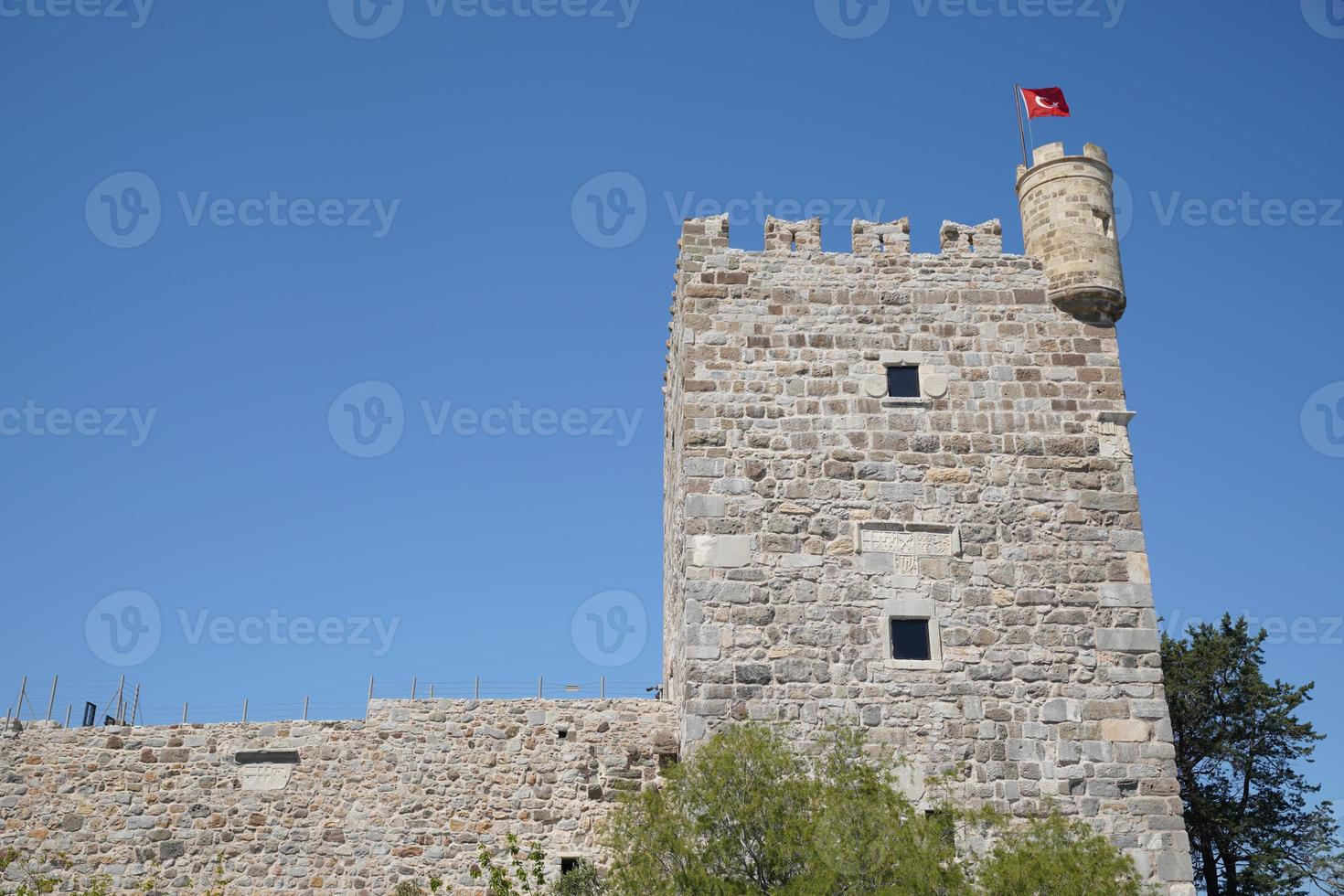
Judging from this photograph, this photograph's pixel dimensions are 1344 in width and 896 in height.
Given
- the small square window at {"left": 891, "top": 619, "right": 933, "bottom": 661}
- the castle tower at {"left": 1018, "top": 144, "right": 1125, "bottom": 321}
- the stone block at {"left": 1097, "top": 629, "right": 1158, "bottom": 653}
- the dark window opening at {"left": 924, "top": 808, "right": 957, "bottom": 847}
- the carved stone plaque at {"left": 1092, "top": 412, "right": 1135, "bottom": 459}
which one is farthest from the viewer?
the castle tower at {"left": 1018, "top": 144, "right": 1125, "bottom": 321}

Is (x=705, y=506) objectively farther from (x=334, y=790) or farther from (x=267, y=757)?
(x=267, y=757)

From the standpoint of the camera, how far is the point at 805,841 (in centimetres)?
1158

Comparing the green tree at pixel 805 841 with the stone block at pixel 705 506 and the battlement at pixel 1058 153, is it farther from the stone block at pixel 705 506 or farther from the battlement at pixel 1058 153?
the battlement at pixel 1058 153

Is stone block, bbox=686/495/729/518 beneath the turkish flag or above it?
beneath

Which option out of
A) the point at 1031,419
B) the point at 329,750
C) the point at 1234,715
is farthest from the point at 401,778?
the point at 1234,715

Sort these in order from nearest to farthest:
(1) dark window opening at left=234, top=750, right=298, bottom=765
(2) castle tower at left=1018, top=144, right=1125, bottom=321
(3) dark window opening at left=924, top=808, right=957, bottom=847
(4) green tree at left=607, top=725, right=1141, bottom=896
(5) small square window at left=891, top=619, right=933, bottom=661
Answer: (4) green tree at left=607, top=725, right=1141, bottom=896 < (3) dark window opening at left=924, top=808, right=957, bottom=847 < (5) small square window at left=891, top=619, right=933, bottom=661 < (2) castle tower at left=1018, top=144, right=1125, bottom=321 < (1) dark window opening at left=234, top=750, right=298, bottom=765

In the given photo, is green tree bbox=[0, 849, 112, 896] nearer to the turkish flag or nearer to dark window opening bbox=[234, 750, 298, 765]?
dark window opening bbox=[234, 750, 298, 765]

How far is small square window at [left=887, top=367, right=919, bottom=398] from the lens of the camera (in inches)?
620

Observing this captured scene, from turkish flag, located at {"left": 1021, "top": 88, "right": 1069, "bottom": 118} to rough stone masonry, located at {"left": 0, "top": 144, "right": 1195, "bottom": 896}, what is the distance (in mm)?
1013

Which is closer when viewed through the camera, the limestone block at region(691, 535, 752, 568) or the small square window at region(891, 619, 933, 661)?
the small square window at region(891, 619, 933, 661)

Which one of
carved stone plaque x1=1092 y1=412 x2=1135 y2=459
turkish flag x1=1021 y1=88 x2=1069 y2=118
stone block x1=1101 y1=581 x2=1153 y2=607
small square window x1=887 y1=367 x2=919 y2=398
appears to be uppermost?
turkish flag x1=1021 y1=88 x2=1069 y2=118

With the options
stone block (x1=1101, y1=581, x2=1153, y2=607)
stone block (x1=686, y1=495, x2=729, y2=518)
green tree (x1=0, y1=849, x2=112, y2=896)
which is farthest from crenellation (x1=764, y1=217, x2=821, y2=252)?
green tree (x1=0, y1=849, x2=112, y2=896)

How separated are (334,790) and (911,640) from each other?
24.4ft

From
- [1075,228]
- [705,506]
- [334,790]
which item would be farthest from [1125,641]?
[334,790]
